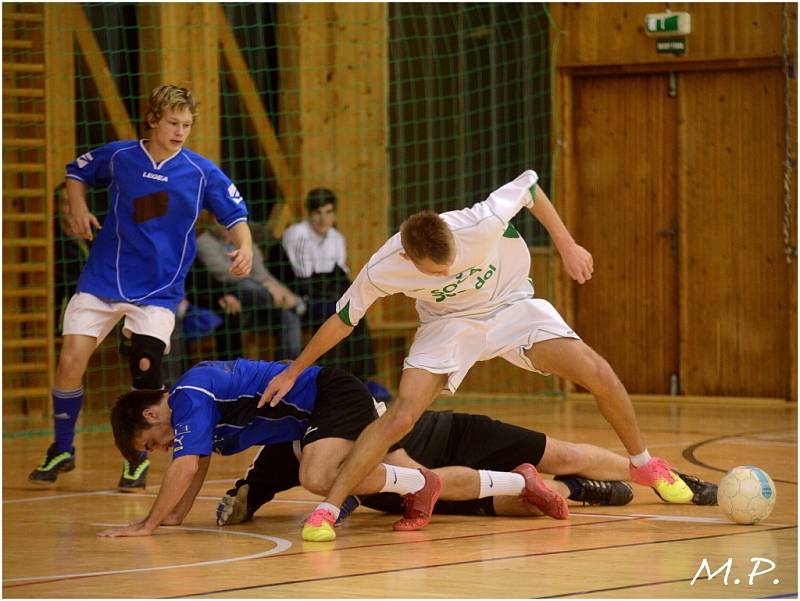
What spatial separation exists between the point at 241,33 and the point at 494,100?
2.15 m

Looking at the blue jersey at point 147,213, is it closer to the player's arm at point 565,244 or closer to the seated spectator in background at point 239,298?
the player's arm at point 565,244

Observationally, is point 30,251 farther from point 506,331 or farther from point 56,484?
point 506,331

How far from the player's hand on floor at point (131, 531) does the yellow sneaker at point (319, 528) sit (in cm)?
52

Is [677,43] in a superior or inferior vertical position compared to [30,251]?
superior

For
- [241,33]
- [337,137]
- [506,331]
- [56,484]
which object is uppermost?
[241,33]

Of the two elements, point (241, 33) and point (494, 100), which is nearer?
point (241, 33)

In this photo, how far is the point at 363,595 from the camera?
3559 millimetres

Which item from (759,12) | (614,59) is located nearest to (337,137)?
(614,59)

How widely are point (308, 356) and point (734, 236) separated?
22.3ft

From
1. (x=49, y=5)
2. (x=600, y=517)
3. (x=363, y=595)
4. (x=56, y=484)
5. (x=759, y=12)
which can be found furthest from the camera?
(x=759, y=12)

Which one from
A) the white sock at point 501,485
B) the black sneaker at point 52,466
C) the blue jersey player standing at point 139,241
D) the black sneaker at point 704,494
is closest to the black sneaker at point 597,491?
the black sneaker at point 704,494

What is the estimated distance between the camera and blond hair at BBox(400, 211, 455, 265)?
449cm

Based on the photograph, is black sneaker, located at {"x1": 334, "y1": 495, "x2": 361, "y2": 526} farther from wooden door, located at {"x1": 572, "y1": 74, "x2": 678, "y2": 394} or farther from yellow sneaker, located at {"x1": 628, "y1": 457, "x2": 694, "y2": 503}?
wooden door, located at {"x1": 572, "y1": 74, "x2": 678, "y2": 394}

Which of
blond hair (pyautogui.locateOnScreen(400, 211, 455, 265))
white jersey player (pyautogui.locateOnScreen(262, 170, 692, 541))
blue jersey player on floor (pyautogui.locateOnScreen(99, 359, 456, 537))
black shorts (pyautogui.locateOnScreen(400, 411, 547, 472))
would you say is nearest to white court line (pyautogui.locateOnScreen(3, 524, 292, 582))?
white jersey player (pyautogui.locateOnScreen(262, 170, 692, 541))
